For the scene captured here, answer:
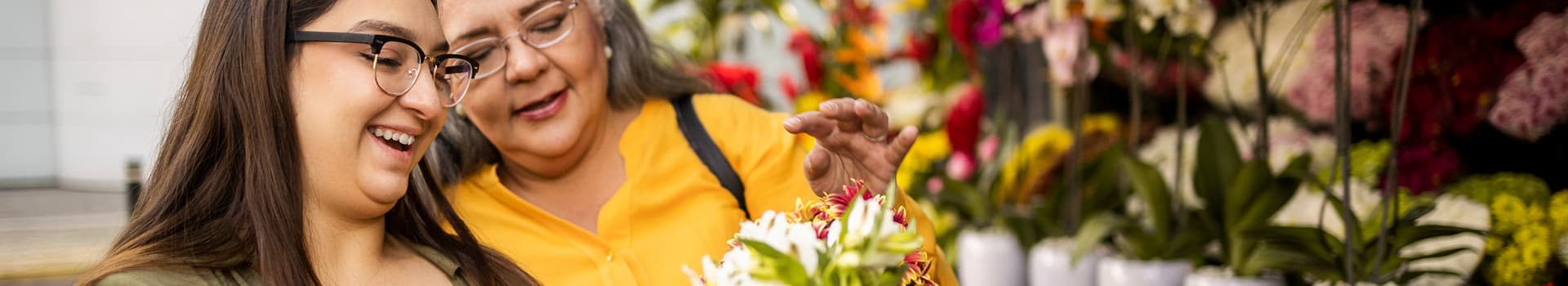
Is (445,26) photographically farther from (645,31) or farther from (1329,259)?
(1329,259)

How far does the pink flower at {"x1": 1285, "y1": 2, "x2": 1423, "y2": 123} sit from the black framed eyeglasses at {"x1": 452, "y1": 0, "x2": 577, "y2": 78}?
1277 mm

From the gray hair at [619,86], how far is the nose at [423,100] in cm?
54

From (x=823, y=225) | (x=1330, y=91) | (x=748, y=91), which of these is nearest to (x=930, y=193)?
(x=748, y=91)

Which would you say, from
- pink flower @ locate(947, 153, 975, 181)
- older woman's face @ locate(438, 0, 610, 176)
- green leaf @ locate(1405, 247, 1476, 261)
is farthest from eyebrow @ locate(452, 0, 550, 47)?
pink flower @ locate(947, 153, 975, 181)

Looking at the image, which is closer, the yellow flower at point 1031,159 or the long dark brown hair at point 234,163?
the long dark brown hair at point 234,163

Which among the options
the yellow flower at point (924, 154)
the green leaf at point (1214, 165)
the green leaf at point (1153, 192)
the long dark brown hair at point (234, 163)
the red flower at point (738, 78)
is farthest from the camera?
the yellow flower at point (924, 154)

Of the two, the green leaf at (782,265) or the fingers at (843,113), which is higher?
the fingers at (843,113)

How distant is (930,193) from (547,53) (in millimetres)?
1793

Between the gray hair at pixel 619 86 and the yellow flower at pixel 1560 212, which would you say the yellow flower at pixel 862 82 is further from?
the yellow flower at pixel 1560 212

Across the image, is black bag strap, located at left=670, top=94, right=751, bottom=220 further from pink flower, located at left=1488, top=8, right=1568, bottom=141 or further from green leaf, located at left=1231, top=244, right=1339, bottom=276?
pink flower, located at left=1488, top=8, right=1568, bottom=141

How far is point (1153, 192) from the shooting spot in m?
2.33

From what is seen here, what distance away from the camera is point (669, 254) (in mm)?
1608

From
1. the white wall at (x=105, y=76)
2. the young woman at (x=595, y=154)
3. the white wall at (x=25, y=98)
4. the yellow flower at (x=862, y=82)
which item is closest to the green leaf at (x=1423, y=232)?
the young woman at (x=595, y=154)

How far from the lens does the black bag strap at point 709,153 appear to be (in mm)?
1668
